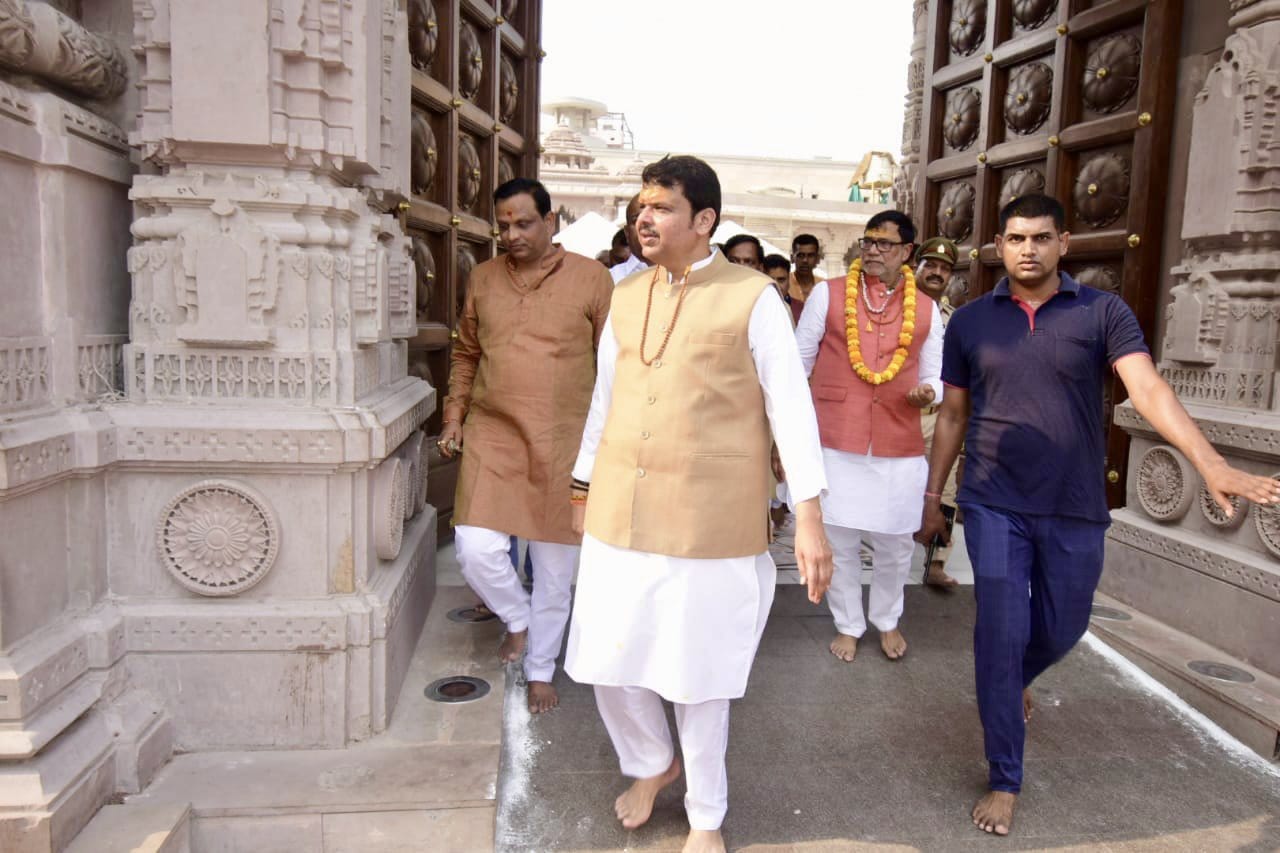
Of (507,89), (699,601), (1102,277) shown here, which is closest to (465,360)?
(699,601)

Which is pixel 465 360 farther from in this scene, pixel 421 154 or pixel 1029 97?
pixel 1029 97

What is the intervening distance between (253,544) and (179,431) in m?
0.39

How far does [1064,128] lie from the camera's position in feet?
17.6

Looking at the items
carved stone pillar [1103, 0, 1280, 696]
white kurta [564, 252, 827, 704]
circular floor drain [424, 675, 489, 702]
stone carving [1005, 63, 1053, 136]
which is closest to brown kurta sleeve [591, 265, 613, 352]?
white kurta [564, 252, 827, 704]

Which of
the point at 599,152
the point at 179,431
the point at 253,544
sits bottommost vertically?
the point at 253,544

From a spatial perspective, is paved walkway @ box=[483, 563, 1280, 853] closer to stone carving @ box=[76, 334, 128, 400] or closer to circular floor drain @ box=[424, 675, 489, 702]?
circular floor drain @ box=[424, 675, 489, 702]

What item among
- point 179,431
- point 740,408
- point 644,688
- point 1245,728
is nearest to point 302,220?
point 179,431

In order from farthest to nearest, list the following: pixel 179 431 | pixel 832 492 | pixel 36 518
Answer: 1. pixel 832 492
2. pixel 179 431
3. pixel 36 518

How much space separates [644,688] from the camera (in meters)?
2.66

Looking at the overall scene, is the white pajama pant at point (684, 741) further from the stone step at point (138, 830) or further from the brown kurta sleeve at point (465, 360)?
the brown kurta sleeve at point (465, 360)

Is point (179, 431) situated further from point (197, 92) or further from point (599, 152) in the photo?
point (599, 152)

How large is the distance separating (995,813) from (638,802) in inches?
40.7

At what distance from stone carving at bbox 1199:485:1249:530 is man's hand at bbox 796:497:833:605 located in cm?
238

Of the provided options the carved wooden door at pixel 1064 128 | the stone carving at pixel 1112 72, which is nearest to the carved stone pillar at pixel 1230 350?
the carved wooden door at pixel 1064 128
